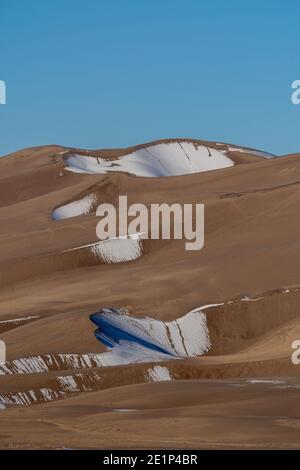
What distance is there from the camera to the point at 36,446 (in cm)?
1941

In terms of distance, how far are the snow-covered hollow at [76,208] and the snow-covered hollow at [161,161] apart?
13.1m

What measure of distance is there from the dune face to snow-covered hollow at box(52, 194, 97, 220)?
0.27 feet

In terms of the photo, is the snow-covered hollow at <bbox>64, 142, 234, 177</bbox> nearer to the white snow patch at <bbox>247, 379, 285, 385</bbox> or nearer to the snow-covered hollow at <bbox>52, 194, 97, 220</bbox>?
the snow-covered hollow at <bbox>52, 194, 97, 220</bbox>

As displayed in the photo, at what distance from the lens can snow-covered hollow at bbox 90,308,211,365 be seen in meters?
38.5

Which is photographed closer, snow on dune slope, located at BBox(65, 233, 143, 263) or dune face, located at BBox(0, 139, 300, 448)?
dune face, located at BBox(0, 139, 300, 448)

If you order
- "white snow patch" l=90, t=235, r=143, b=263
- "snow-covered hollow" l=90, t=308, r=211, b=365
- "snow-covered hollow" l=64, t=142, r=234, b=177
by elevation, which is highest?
"snow-covered hollow" l=64, t=142, r=234, b=177

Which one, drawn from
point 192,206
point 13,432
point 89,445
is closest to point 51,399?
point 13,432

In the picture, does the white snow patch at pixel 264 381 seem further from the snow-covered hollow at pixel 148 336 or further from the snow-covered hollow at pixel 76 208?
the snow-covered hollow at pixel 76 208

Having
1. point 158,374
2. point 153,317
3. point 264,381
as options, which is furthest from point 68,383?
point 153,317

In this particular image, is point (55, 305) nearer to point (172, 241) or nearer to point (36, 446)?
point (172, 241)

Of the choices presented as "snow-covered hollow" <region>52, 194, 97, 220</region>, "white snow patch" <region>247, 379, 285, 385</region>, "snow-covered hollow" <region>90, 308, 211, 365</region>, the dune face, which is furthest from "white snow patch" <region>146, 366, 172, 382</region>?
"snow-covered hollow" <region>52, 194, 97, 220</region>

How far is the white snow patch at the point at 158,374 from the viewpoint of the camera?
112 feet

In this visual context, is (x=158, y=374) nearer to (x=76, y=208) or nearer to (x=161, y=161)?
(x=76, y=208)

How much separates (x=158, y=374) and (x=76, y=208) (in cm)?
4058
